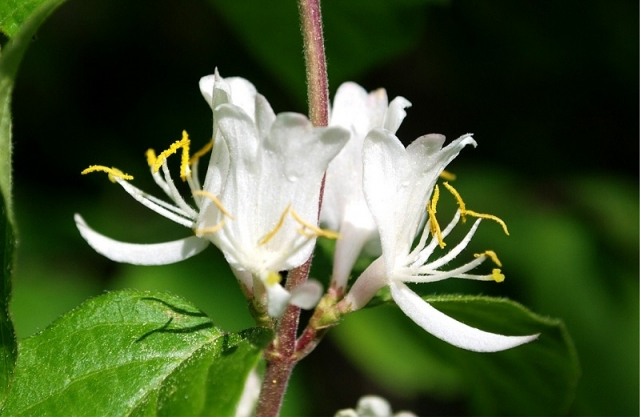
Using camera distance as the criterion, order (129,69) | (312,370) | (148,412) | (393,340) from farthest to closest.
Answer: (129,69) → (312,370) → (393,340) → (148,412)

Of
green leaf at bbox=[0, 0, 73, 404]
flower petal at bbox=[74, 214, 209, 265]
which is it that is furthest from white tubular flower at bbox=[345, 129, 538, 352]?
green leaf at bbox=[0, 0, 73, 404]

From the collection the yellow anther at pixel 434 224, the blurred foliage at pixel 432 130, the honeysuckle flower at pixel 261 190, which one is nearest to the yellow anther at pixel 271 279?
the honeysuckle flower at pixel 261 190

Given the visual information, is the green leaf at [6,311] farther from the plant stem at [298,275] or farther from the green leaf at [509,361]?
the green leaf at [509,361]

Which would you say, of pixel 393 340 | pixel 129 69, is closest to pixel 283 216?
pixel 393 340

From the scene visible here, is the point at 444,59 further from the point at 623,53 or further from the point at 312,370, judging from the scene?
the point at 312,370

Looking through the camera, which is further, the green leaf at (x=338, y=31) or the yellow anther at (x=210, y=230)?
the green leaf at (x=338, y=31)

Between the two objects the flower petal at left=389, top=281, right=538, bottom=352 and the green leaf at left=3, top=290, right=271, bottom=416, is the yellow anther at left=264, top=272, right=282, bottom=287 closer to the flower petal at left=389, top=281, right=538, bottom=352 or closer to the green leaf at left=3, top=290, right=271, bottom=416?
the green leaf at left=3, top=290, right=271, bottom=416
